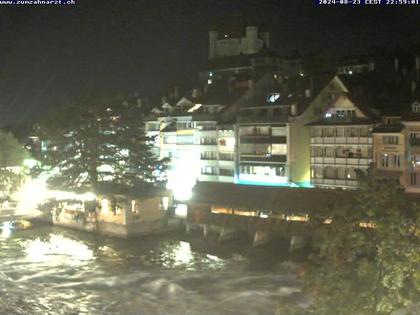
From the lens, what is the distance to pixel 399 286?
11.8 metres

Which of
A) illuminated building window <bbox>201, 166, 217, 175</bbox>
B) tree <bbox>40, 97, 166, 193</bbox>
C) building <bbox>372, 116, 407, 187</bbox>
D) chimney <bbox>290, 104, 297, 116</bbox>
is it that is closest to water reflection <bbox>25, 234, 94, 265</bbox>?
tree <bbox>40, 97, 166, 193</bbox>

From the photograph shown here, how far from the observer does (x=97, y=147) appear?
43344 millimetres

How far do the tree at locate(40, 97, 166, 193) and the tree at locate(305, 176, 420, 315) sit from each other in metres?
30.7

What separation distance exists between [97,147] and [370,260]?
32845 mm

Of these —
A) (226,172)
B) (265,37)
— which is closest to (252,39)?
(265,37)

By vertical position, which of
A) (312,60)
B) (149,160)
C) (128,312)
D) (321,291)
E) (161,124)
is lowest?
(128,312)

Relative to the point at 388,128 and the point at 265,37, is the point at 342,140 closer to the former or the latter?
the point at 388,128

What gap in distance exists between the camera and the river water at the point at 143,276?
25453 mm

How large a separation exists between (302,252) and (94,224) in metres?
16.0

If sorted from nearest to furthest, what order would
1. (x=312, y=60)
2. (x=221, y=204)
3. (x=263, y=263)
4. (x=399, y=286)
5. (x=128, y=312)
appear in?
(x=399, y=286) → (x=128, y=312) → (x=263, y=263) → (x=221, y=204) → (x=312, y=60)

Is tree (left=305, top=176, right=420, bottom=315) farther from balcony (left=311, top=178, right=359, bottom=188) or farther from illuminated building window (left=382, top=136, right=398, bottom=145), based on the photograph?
balcony (left=311, top=178, right=359, bottom=188)

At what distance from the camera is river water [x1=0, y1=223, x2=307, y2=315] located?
2545 centimetres

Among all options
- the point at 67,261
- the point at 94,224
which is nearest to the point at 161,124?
the point at 94,224

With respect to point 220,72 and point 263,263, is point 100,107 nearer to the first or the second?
point 263,263
